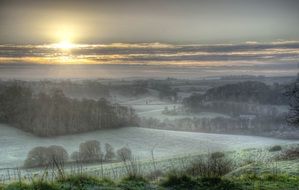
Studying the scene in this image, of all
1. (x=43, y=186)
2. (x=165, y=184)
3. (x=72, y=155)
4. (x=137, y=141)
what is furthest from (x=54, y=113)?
(x=43, y=186)

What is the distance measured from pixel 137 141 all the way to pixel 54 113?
1326 inches

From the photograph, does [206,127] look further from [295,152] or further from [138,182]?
[138,182]

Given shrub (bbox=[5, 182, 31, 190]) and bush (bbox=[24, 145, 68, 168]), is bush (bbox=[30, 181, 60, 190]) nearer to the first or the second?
shrub (bbox=[5, 182, 31, 190])

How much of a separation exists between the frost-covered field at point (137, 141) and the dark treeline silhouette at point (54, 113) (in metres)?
4.33

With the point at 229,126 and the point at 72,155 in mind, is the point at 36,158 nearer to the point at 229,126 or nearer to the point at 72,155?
the point at 72,155

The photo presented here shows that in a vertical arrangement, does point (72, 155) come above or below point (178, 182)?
below

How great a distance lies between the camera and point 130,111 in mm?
171750

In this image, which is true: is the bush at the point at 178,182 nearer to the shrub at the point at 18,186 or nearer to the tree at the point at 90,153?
the shrub at the point at 18,186

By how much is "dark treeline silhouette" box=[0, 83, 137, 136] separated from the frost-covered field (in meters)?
4.33

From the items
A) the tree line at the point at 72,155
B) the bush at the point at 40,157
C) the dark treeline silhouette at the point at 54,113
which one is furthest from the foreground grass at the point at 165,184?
the dark treeline silhouette at the point at 54,113

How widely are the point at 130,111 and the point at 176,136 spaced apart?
1263 inches

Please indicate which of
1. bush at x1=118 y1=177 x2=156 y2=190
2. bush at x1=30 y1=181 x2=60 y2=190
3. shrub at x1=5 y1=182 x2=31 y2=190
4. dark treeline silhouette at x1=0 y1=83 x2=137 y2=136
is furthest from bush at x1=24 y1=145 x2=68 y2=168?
bush at x1=30 y1=181 x2=60 y2=190

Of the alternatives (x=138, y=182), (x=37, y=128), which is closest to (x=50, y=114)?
(x=37, y=128)

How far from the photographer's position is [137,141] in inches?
5404
